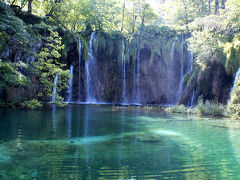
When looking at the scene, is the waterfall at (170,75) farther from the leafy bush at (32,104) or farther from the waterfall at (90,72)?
the leafy bush at (32,104)

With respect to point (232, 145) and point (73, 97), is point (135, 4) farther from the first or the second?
point (232, 145)

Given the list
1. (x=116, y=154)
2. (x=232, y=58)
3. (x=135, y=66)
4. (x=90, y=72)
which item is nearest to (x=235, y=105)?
(x=232, y=58)

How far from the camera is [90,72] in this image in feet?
92.0

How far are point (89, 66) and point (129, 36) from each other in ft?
22.5

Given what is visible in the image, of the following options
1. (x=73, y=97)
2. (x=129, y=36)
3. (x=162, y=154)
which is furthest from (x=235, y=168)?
(x=129, y=36)

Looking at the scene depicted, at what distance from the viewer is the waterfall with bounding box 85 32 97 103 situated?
27.8 m

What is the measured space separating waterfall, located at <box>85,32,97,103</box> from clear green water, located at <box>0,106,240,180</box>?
59.0 feet

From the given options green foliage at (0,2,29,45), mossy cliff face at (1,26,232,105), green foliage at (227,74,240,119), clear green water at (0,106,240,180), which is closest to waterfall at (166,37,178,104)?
mossy cliff face at (1,26,232,105)

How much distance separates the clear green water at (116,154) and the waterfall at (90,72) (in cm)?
1799

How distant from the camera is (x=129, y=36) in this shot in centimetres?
3003

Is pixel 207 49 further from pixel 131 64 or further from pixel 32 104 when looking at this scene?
pixel 32 104

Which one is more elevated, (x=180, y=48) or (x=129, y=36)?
(x=129, y=36)

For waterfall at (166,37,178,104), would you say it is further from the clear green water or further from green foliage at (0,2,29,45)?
the clear green water

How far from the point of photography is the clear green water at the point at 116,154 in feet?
15.9
